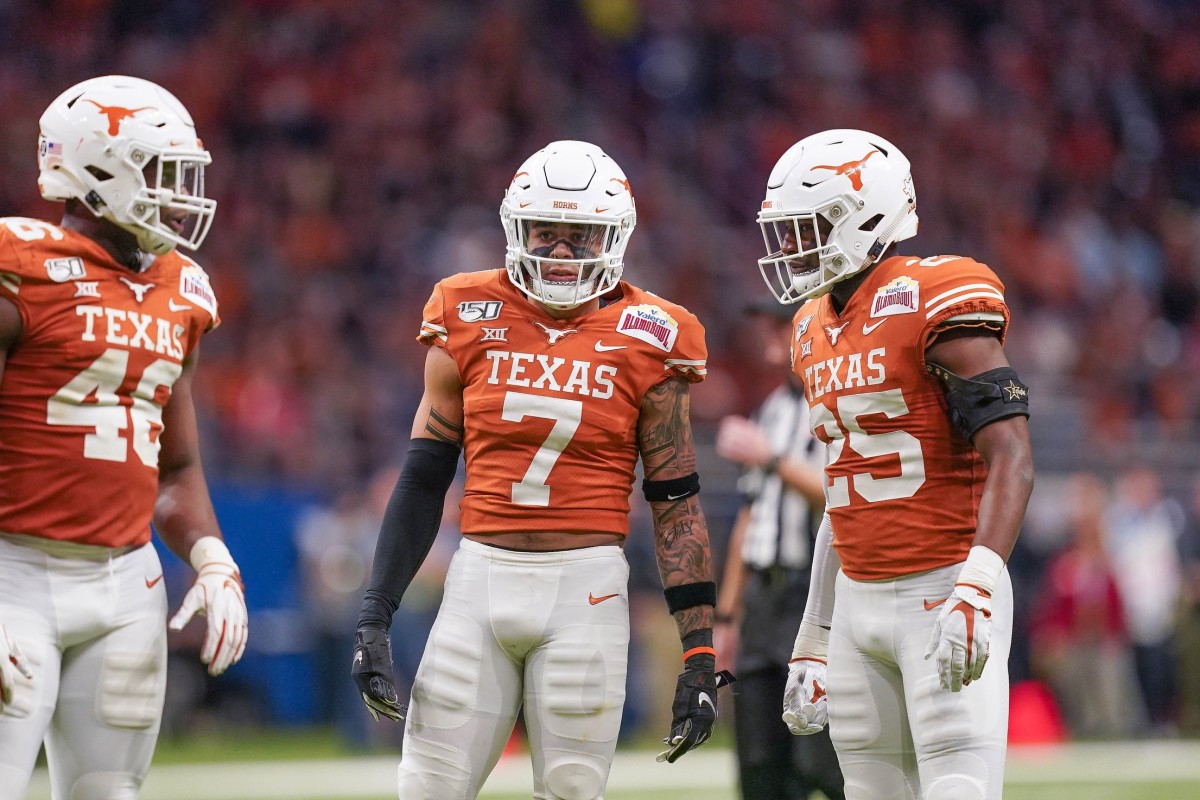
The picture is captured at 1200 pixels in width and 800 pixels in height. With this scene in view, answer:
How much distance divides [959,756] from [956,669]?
26cm

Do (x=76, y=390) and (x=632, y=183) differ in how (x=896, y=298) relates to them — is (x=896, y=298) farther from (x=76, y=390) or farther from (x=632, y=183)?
(x=632, y=183)

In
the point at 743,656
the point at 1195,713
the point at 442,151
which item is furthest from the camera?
the point at 442,151

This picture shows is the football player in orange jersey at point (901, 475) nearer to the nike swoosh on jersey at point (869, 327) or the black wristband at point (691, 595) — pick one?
the nike swoosh on jersey at point (869, 327)

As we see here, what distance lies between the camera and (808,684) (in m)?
4.43

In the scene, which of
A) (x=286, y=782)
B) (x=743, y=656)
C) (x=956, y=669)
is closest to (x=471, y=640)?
(x=956, y=669)

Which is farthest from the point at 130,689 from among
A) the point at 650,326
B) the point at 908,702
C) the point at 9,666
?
the point at 908,702

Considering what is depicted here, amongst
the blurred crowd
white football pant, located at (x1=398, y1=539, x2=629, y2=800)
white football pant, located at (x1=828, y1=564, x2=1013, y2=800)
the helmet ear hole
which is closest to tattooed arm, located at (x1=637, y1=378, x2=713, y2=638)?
white football pant, located at (x1=398, y1=539, x2=629, y2=800)

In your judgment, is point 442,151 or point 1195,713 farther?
point 442,151

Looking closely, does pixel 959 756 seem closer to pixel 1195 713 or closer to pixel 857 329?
pixel 857 329

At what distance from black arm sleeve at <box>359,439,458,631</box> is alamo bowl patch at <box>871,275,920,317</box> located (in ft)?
3.83

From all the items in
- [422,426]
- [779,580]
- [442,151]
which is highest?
[442,151]

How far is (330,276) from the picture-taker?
12797mm

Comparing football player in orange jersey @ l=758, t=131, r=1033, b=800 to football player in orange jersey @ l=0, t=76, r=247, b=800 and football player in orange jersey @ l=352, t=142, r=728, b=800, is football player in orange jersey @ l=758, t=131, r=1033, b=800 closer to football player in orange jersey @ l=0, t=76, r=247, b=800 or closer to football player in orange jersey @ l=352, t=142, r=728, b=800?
football player in orange jersey @ l=352, t=142, r=728, b=800

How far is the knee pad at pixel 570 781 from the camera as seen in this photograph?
13.3 feet
